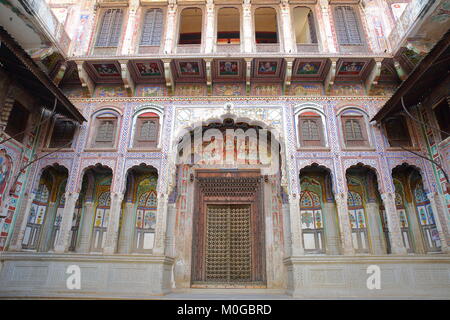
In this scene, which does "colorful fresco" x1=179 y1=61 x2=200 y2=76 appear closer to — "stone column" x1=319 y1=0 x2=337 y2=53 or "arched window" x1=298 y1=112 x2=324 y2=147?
"arched window" x1=298 y1=112 x2=324 y2=147

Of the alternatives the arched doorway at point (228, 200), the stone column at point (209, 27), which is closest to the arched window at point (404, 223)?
the arched doorway at point (228, 200)

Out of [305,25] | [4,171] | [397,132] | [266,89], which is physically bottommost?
[4,171]

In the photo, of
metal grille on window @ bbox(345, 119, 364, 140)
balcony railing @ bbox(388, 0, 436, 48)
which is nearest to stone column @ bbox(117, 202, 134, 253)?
metal grille on window @ bbox(345, 119, 364, 140)

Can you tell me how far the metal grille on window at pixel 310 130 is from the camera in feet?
30.3

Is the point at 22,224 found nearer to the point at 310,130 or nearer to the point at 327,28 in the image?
the point at 310,130

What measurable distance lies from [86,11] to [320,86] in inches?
350

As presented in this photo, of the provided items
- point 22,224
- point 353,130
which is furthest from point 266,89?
point 22,224

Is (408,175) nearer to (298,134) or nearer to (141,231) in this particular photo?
(298,134)

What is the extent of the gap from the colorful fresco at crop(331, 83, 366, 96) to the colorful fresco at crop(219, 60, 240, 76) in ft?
10.9

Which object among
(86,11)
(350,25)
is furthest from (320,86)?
(86,11)

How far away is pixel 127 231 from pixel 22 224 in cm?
288

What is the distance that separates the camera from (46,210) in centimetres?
917

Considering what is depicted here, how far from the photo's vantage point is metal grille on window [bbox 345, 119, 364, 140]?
9180 millimetres

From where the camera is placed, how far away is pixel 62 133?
9.44 meters
